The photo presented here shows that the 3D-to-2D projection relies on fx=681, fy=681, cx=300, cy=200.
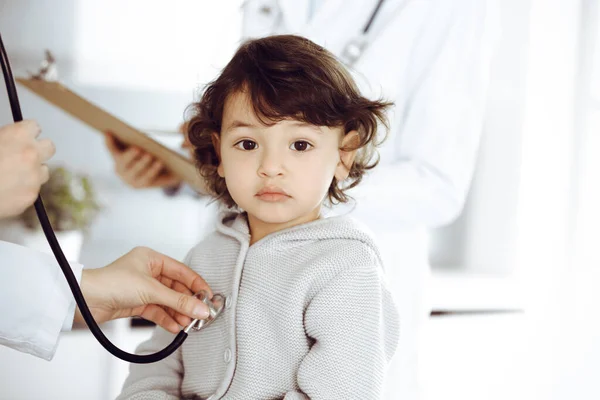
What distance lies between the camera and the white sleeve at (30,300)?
0.91m

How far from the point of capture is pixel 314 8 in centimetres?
154

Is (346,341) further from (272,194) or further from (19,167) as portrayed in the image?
(19,167)

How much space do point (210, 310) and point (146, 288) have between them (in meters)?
0.11

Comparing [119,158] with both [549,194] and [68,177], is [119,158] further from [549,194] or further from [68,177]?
[549,194]

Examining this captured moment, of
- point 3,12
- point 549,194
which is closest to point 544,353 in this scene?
point 549,194

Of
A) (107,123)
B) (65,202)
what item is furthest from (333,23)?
(65,202)

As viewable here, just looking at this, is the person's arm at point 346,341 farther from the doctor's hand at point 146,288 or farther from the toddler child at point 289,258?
the doctor's hand at point 146,288

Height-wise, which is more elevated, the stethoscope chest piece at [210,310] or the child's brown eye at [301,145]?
the child's brown eye at [301,145]

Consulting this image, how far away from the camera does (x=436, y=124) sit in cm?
130

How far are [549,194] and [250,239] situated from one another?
1392 millimetres

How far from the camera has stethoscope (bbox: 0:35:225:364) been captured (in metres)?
0.81

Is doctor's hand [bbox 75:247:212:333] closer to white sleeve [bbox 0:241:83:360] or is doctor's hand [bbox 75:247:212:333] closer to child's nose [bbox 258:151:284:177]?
white sleeve [bbox 0:241:83:360]

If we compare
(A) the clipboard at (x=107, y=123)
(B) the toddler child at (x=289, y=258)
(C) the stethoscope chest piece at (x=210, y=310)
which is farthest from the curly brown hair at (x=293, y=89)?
(A) the clipboard at (x=107, y=123)

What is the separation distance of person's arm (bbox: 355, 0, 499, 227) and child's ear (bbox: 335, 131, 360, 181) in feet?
0.86
